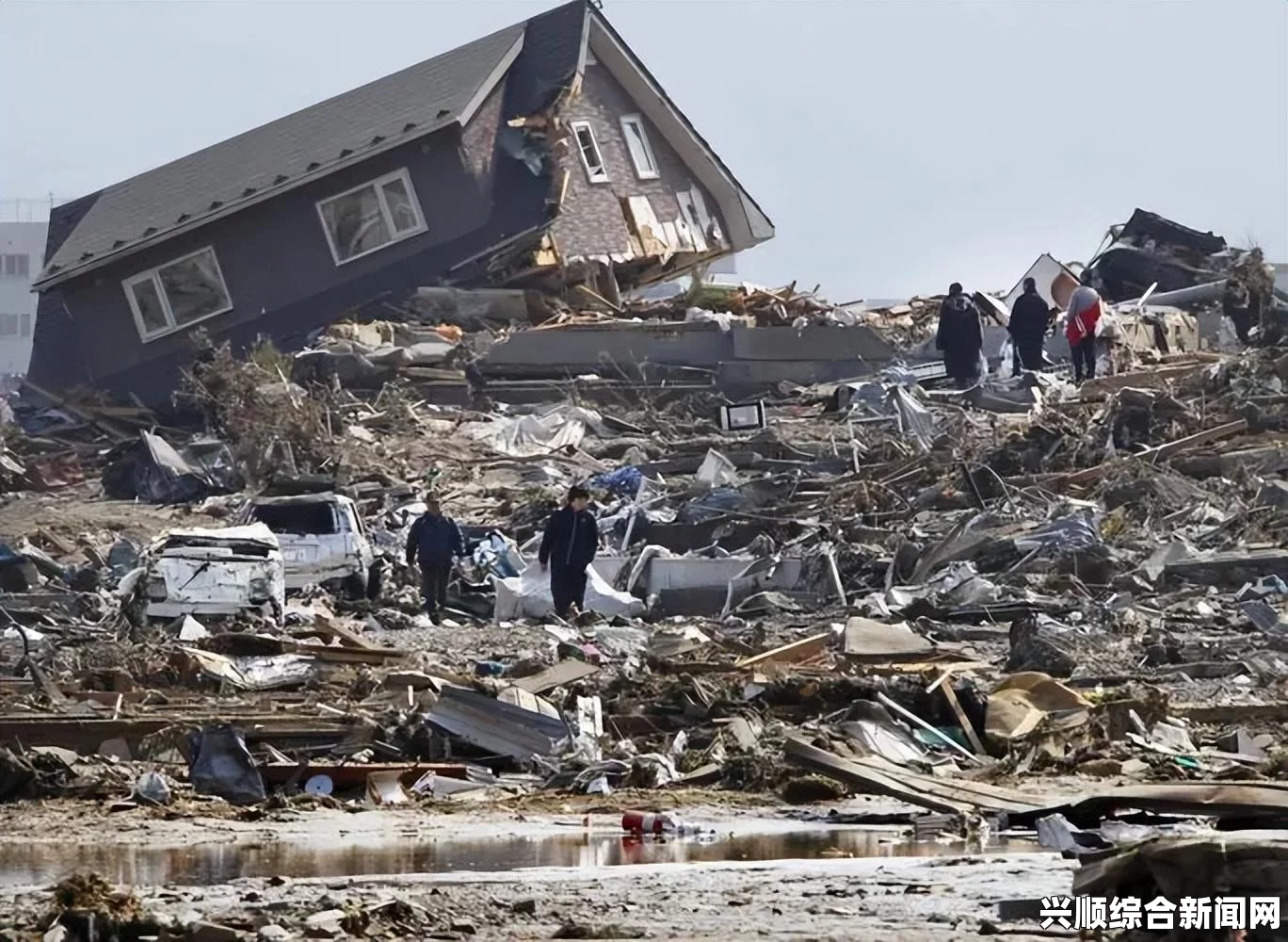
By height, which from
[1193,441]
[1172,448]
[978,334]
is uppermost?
[978,334]

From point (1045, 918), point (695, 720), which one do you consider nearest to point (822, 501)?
point (695, 720)

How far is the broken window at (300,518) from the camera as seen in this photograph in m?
25.0

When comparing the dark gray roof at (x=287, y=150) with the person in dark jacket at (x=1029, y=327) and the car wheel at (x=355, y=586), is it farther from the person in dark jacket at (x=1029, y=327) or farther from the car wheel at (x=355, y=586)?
the car wheel at (x=355, y=586)

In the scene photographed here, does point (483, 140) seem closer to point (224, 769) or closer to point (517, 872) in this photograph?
point (224, 769)

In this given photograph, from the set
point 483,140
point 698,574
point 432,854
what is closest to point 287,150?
point 483,140

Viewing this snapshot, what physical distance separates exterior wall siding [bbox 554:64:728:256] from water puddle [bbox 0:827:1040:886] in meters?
31.4

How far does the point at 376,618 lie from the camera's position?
75.2ft

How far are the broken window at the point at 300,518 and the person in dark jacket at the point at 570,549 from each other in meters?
3.28

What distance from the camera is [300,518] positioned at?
989 inches

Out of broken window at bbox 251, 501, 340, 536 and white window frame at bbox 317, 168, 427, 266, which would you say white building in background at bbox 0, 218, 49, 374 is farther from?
broken window at bbox 251, 501, 340, 536

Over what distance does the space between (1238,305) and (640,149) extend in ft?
44.1

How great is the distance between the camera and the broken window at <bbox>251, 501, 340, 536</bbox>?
2497 cm

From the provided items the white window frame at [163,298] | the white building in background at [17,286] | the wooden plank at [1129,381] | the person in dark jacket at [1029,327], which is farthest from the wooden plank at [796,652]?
the white building in background at [17,286]

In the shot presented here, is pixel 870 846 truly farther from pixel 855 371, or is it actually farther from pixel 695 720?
pixel 855 371
